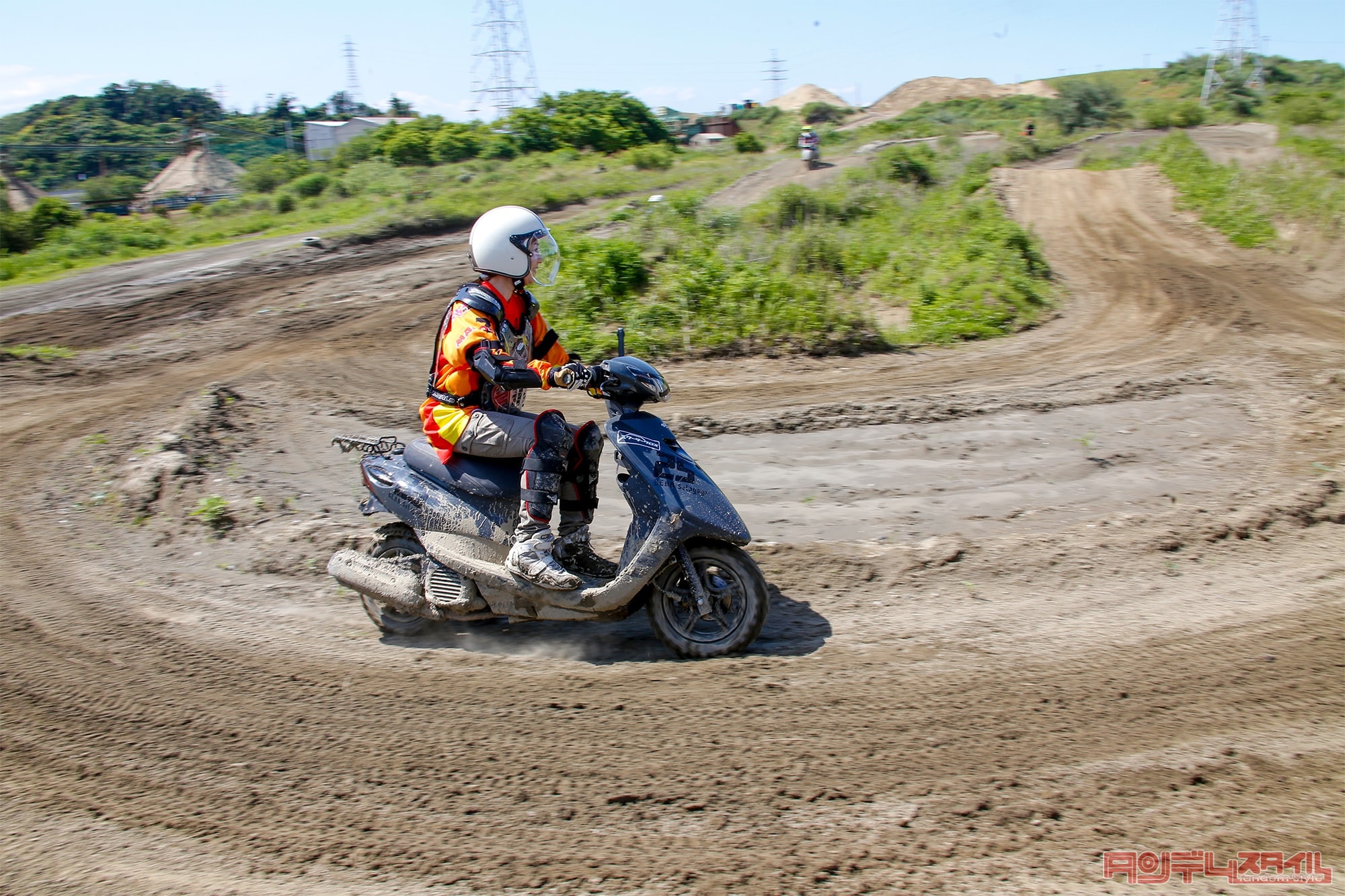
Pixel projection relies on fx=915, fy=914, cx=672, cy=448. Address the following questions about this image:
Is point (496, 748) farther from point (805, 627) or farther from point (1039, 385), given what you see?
point (1039, 385)

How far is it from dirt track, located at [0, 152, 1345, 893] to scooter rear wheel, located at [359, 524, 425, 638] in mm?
98

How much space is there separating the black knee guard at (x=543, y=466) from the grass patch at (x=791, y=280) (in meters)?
7.17

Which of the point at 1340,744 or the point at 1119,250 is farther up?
the point at 1119,250

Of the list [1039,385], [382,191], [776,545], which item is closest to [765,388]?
[1039,385]

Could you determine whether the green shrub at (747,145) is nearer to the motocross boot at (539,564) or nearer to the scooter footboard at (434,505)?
the scooter footboard at (434,505)

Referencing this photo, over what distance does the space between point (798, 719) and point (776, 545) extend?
7.31 ft

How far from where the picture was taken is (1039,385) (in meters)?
10.4

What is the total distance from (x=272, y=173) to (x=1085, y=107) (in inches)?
1819

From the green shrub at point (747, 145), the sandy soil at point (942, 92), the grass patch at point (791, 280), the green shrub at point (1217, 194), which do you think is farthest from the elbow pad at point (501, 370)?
the sandy soil at point (942, 92)

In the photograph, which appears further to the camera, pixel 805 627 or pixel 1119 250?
pixel 1119 250

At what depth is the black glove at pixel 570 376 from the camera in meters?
4.34

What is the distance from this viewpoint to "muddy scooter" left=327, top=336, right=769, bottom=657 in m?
4.64

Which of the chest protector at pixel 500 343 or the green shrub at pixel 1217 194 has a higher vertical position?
the green shrub at pixel 1217 194

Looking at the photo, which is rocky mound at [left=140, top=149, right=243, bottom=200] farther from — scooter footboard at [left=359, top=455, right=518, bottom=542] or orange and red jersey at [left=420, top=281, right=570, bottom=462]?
orange and red jersey at [left=420, top=281, right=570, bottom=462]
